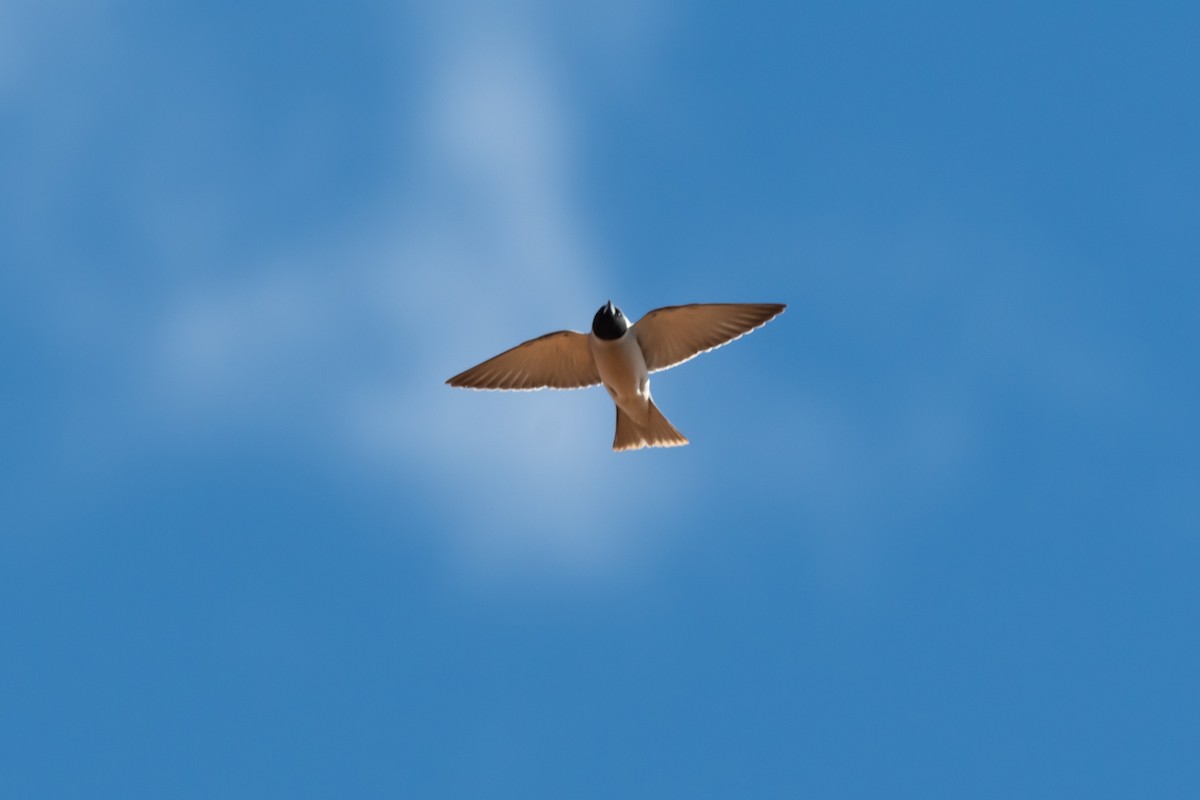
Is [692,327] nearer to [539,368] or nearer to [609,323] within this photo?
[609,323]

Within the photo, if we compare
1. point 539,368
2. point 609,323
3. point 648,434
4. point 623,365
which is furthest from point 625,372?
point 539,368

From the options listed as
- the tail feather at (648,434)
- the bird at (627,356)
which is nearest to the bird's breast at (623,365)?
the bird at (627,356)

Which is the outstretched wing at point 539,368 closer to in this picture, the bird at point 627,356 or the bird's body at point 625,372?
the bird at point 627,356

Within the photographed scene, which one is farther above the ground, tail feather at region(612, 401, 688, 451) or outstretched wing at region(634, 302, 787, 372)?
outstretched wing at region(634, 302, 787, 372)

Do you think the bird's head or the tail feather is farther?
the tail feather

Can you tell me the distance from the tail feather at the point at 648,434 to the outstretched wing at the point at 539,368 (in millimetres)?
655

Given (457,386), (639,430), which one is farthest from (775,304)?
(457,386)

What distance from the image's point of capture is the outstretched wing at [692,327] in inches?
757

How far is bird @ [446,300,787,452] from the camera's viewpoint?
63.2 feet

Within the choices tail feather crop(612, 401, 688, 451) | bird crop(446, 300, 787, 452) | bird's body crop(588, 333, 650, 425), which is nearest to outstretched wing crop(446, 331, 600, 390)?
bird crop(446, 300, 787, 452)

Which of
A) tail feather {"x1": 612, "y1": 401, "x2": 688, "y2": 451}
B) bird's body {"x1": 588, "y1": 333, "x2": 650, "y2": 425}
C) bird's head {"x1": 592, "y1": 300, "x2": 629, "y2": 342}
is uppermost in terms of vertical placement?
bird's head {"x1": 592, "y1": 300, "x2": 629, "y2": 342}

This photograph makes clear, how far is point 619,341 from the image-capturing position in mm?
19250

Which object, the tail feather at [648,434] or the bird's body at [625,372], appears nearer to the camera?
the bird's body at [625,372]

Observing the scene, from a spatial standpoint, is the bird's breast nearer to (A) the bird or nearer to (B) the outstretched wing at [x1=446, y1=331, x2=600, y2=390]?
(A) the bird
